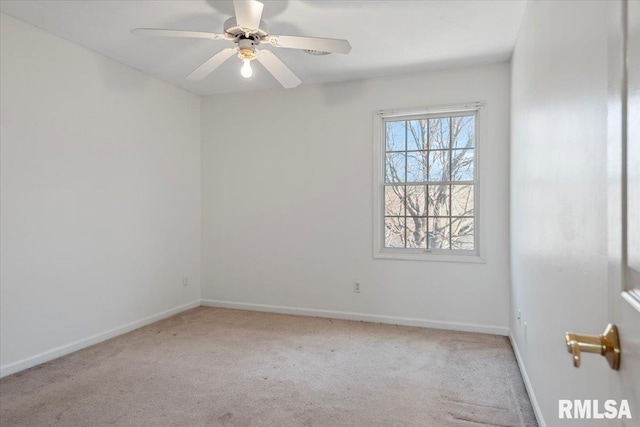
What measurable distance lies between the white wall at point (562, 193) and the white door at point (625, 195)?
49 cm

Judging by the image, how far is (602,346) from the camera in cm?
Result: 67

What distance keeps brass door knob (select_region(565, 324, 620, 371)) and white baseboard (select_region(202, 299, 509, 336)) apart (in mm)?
3341

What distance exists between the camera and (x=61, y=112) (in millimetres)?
3156

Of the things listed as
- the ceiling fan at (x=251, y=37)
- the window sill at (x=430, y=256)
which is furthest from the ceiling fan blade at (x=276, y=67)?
the window sill at (x=430, y=256)

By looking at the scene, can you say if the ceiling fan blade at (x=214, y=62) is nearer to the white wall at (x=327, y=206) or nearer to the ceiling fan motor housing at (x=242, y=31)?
the ceiling fan motor housing at (x=242, y=31)

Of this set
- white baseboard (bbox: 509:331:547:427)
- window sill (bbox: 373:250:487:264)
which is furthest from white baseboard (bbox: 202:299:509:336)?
window sill (bbox: 373:250:487:264)

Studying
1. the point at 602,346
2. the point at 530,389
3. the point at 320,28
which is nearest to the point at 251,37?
the point at 320,28

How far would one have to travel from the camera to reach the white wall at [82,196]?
282 cm

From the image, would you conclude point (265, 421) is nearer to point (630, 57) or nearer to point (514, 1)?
point (630, 57)

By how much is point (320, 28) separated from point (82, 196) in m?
2.49

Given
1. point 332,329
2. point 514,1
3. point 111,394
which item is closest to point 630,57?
point 514,1

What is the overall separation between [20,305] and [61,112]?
1.57 m

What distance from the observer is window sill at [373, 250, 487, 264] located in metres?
3.78

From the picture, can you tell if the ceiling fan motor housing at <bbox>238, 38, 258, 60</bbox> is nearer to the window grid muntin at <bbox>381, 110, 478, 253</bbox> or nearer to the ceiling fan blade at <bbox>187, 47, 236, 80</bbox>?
the ceiling fan blade at <bbox>187, 47, 236, 80</bbox>
